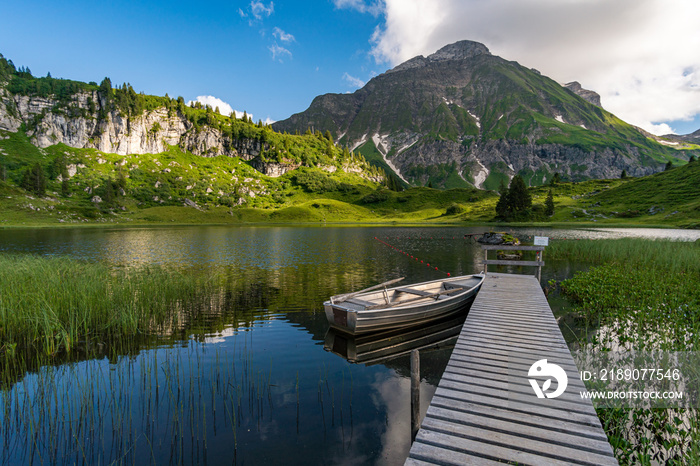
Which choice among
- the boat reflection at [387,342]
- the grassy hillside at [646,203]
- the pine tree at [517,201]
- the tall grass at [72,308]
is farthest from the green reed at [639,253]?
the pine tree at [517,201]

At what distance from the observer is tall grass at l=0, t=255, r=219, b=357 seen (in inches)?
589

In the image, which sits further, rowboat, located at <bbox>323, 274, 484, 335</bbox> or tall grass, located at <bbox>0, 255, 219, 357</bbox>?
rowboat, located at <bbox>323, 274, 484, 335</bbox>

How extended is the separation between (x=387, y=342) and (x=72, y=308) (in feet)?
52.0

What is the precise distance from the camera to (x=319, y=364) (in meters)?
14.9

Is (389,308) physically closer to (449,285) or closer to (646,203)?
(449,285)

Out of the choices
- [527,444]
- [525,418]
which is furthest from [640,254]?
[527,444]

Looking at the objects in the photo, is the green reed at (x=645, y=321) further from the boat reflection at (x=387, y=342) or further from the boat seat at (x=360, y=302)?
the boat seat at (x=360, y=302)

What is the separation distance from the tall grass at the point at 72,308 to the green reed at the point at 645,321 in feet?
67.1

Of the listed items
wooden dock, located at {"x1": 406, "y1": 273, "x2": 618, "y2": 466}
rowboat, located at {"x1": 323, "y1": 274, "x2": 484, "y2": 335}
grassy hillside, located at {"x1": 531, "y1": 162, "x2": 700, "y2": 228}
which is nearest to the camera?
wooden dock, located at {"x1": 406, "y1": 273, "x2": 618, "y2": 466}

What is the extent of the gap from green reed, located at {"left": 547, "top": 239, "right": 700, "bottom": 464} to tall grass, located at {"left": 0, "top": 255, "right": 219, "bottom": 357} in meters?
20.5

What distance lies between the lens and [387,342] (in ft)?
56.3

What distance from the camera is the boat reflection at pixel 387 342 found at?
15.8m

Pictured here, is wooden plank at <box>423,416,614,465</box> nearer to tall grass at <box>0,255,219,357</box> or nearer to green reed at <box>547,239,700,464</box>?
green reed at <box>547,239,700,464</box>

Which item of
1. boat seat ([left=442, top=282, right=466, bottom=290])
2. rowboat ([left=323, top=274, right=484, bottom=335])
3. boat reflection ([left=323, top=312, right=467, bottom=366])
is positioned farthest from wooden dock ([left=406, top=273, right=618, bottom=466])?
boat seat ([left=442, top=282, right=466, bottom=290])
